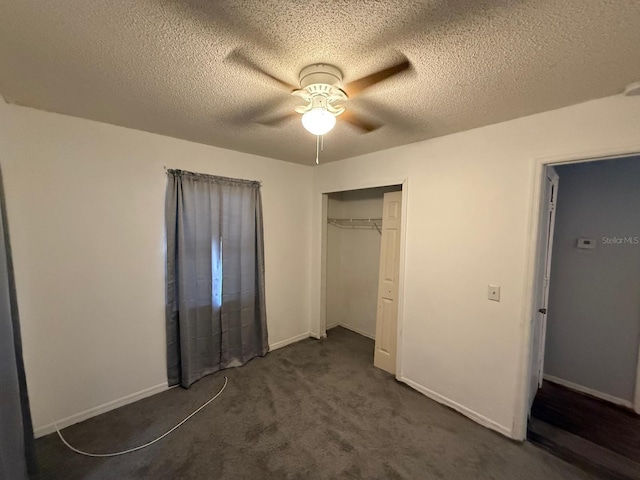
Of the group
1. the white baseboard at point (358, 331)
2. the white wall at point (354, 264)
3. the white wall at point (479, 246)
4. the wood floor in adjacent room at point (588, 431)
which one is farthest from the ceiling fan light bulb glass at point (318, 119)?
the white baseboard at point (358, 331)

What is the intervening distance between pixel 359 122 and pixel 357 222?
205 centimetres

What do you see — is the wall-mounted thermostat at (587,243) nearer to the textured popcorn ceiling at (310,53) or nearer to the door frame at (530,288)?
the door frame at (530,288)

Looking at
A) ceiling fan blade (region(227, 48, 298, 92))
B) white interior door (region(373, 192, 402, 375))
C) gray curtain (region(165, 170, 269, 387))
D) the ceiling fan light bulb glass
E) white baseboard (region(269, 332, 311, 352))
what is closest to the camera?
ceiling fan blade (region(227, 48, 298, 92))

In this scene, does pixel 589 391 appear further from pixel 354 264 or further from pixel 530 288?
pixel 354 264

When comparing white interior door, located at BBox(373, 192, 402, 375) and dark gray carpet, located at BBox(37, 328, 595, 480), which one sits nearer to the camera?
dark gray carpet, located at BBox(37, 328, 595, 480)

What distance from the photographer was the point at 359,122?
204cm

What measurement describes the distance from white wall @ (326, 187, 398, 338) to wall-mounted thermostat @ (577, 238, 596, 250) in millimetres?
2130

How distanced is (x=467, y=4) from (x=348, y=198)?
319 cm

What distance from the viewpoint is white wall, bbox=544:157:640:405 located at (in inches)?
94.6

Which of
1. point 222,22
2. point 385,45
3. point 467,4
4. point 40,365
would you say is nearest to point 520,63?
point 467,4

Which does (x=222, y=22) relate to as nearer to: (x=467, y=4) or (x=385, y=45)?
(x=385, y=45)

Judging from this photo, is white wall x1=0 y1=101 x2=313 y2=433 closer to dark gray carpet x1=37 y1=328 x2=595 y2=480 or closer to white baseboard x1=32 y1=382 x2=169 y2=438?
white baseboard x1=32 y1=382 x2=169 y2=438

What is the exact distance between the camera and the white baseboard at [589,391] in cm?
242

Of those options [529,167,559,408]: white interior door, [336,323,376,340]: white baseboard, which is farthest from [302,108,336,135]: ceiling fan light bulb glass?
[336,323,376,340]: white baseboard
